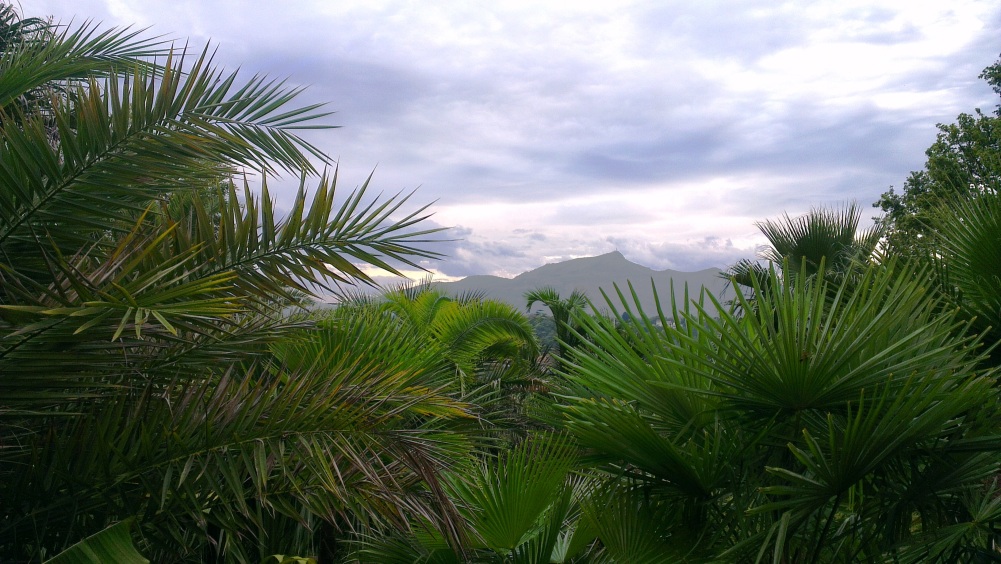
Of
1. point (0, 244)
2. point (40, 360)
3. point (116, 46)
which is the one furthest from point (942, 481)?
point (116, 46)

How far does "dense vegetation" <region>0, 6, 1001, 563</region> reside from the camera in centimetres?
245

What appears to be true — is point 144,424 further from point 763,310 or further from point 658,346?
point 763,310

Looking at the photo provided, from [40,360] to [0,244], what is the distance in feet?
2.20

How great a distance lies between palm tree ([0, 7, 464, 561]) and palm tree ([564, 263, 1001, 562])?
914 millimetres

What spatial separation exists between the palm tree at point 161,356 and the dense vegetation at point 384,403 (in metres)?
0.01

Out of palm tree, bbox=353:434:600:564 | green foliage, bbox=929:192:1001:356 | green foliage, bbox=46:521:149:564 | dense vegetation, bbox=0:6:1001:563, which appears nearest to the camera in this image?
green foliage, bbox=46:521:149:564

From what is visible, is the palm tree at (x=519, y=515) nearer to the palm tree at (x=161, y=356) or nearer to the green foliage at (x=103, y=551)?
the palm tree at (x=161, y=356)

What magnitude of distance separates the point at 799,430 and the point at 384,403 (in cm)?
186

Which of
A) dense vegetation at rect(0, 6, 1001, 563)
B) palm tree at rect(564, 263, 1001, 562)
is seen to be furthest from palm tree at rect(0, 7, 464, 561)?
palm tree at rect(564, 263, 1001, 562)

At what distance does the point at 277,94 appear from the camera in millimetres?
3977

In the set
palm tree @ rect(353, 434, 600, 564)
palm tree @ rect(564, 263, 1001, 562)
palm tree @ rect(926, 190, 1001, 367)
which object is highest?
palm tree @ rect(926, 190, 1001, 367)

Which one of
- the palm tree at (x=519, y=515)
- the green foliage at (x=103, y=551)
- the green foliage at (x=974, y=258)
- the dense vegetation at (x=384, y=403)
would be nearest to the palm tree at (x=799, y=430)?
the dense vegetation at (x=384, y=403)

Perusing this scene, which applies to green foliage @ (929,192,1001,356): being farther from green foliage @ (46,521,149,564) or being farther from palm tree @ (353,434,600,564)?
green foliage @ (46,521,149,564)

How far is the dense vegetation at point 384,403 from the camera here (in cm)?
245
